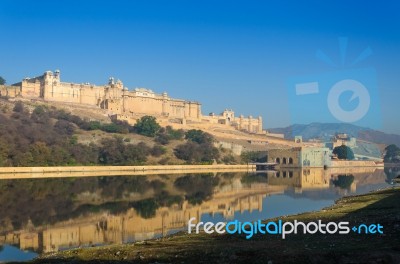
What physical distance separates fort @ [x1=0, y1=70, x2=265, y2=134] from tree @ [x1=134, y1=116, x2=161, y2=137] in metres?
4.78

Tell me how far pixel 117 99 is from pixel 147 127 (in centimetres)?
1382

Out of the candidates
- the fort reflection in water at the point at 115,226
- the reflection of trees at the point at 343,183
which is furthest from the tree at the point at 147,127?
the fort reflection in water at the point at 115,226

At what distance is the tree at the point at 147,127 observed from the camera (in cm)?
5891

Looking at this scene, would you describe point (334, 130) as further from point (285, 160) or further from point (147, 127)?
point (147, 127)

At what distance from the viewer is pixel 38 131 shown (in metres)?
42.4

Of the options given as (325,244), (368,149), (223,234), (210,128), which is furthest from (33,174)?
(368,149)

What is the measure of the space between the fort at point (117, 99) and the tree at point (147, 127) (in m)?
4.78

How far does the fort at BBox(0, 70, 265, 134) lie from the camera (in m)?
65.1

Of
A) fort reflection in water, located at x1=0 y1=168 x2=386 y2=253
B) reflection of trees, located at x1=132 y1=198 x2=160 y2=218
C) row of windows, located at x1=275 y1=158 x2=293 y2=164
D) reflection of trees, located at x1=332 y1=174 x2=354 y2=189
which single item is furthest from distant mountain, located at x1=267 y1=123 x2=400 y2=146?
row of windows, located at x1=275 y1=158 x2=293 y2=164

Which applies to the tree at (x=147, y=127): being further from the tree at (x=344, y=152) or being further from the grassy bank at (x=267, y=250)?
the grassy bank at (x=267, y=250)

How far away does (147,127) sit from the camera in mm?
59125

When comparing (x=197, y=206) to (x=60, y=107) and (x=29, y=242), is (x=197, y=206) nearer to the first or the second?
(x=29, y=242)

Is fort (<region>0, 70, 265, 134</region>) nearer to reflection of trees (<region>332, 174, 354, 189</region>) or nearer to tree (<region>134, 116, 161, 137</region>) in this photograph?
tree (<region>134, 116, 161, 137</region>)

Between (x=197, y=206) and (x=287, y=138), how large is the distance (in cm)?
6303
